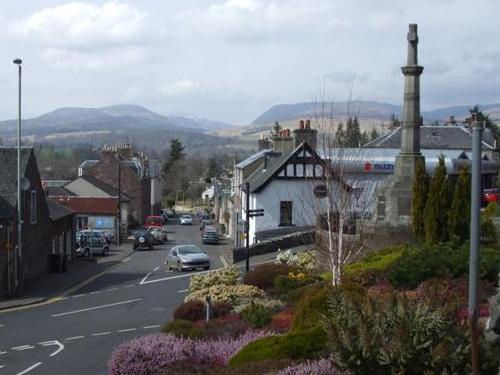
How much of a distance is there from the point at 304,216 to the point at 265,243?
178 inches

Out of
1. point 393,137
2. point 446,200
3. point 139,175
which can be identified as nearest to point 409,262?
point 446,200

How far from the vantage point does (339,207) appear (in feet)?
87.6

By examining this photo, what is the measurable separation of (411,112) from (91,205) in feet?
159

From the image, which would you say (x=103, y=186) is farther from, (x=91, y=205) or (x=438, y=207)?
(x=438, y=207)

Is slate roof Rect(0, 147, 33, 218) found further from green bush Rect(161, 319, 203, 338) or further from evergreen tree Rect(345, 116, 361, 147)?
green bush Rect(161, 319, 203, 338)

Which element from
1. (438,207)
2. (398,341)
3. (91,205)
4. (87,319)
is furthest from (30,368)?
(91,205)

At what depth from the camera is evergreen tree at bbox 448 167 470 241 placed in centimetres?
2686

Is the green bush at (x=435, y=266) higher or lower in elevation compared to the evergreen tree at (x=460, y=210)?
lower

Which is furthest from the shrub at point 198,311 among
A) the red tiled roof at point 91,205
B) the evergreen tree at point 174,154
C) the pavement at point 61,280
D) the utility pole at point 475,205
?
the evergreen tree at point 174,154

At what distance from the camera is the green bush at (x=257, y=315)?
728 inches

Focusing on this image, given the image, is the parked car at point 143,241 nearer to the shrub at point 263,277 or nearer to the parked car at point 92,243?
the parked car at point 92,243

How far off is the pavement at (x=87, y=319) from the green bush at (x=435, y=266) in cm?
734

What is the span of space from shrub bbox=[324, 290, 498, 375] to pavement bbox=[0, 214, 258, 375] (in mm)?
10021

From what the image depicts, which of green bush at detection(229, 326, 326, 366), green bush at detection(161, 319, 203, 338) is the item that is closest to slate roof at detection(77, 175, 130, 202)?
green bush at detection(161, 319, 203, 338)
